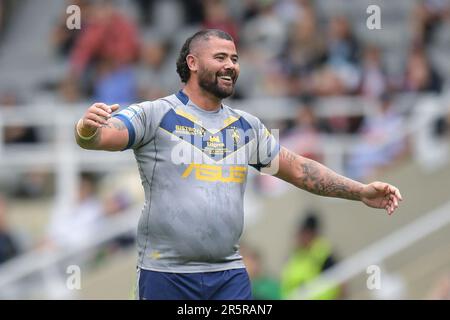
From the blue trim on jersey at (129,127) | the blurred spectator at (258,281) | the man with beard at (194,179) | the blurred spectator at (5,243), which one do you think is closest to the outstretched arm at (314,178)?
the man with beard at (194,179)

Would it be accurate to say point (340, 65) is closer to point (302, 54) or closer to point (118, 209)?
point (302, 54)

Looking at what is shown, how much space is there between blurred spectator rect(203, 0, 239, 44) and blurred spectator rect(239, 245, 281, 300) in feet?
16.4

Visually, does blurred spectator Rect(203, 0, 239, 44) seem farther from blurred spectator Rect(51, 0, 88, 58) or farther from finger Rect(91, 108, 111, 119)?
finger Rect(91, 108, 111, 119)

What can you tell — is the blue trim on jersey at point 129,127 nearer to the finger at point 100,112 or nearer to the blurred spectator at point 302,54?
the finger at point 100,112

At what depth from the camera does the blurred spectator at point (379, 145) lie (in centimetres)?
1473

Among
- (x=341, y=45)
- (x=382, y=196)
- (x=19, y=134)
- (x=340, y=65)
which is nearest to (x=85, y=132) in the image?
(x=382, y=196)

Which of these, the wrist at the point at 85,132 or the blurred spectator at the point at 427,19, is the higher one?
the blurred spectator at the point at 427,19

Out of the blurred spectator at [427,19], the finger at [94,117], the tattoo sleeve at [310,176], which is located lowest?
the tattoo sleeve at [310,176]

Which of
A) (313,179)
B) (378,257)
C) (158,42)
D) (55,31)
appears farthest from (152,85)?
(313,179)

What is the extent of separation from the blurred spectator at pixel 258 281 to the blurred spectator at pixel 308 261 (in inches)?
6.5

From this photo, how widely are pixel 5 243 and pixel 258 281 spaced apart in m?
3.63

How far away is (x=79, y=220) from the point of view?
14.8 metres

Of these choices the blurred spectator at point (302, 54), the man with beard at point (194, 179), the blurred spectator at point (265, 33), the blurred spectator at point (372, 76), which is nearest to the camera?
the man with beard at point (194, 179)

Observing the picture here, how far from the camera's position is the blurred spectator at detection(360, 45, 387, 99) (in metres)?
15.6
